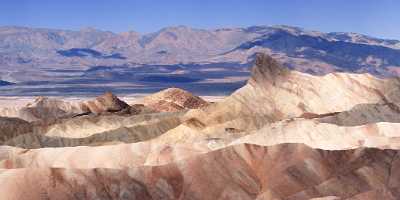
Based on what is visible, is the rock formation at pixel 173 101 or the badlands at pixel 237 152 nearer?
the badlands at pixel 237 152

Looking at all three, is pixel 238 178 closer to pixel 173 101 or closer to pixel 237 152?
pixel 237 152

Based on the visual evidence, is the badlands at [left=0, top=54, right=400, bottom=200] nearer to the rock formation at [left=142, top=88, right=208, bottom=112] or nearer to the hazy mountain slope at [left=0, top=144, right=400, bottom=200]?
the hazy mountain slope at [left=0, top=144, right=400, bottom=200]

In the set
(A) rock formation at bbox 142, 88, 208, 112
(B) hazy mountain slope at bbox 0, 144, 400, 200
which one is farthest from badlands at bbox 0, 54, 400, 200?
(A) rock formation at bbox 142, 88, 208, 112

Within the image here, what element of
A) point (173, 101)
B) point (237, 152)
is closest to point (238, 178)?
point (237, 152)

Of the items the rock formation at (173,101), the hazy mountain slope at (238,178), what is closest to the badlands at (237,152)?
the hazy mountain slope at (238,178)

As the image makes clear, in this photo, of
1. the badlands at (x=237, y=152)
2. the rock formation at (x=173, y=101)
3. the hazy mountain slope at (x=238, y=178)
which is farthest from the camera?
the rock formation at (x=173, y=101)

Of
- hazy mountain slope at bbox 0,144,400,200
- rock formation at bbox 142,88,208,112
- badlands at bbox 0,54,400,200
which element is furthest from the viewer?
rock formation at bbox 142,88,208,112

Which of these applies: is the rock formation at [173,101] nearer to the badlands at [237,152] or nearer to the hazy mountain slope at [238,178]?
the badlands at [237,152]

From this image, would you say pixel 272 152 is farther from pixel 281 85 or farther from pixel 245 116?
pixel 281 85

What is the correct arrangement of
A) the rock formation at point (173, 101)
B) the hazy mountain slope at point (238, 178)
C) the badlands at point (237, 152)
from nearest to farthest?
the hazy mountain slope at point (238, 178) < the badlands at point (237, 152) < the rock formation at point (173, 101)
